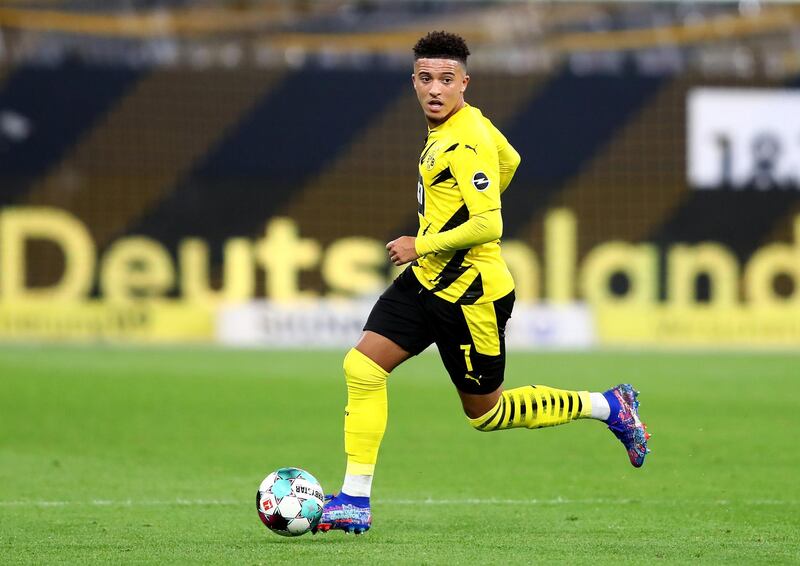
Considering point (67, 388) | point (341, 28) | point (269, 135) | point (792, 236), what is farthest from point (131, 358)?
point (792, 236)

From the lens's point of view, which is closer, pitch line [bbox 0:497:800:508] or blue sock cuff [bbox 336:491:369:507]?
blue sock cuff [bbox 336:491:369:507]

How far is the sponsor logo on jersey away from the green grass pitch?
5.05ft

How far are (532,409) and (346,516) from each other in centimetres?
104

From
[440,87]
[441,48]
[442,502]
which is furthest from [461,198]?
[442,502]

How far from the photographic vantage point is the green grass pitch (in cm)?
661

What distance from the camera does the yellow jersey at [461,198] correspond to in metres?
6.94

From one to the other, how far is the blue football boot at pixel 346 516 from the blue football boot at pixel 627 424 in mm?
1322

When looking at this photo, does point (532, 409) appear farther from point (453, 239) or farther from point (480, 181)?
point (480, 181)

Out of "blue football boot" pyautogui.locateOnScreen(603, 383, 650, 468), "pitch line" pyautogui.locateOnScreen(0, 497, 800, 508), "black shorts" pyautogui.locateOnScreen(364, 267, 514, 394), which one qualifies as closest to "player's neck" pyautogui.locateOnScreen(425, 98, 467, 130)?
"black shorts" pyautogui.locateOnScreen(364, 267, 514, 394)

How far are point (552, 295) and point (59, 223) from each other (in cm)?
857

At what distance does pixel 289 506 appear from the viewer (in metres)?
6.73

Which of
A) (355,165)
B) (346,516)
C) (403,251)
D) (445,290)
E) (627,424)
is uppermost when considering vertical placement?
(355,165)

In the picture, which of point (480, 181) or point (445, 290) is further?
point (445, 290)

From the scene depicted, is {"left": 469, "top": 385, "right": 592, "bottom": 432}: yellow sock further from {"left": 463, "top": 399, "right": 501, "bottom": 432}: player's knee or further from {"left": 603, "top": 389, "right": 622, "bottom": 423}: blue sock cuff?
{"left": 603, "top": 389, "right": 622, "bottom": 423}: blue sock cuff
